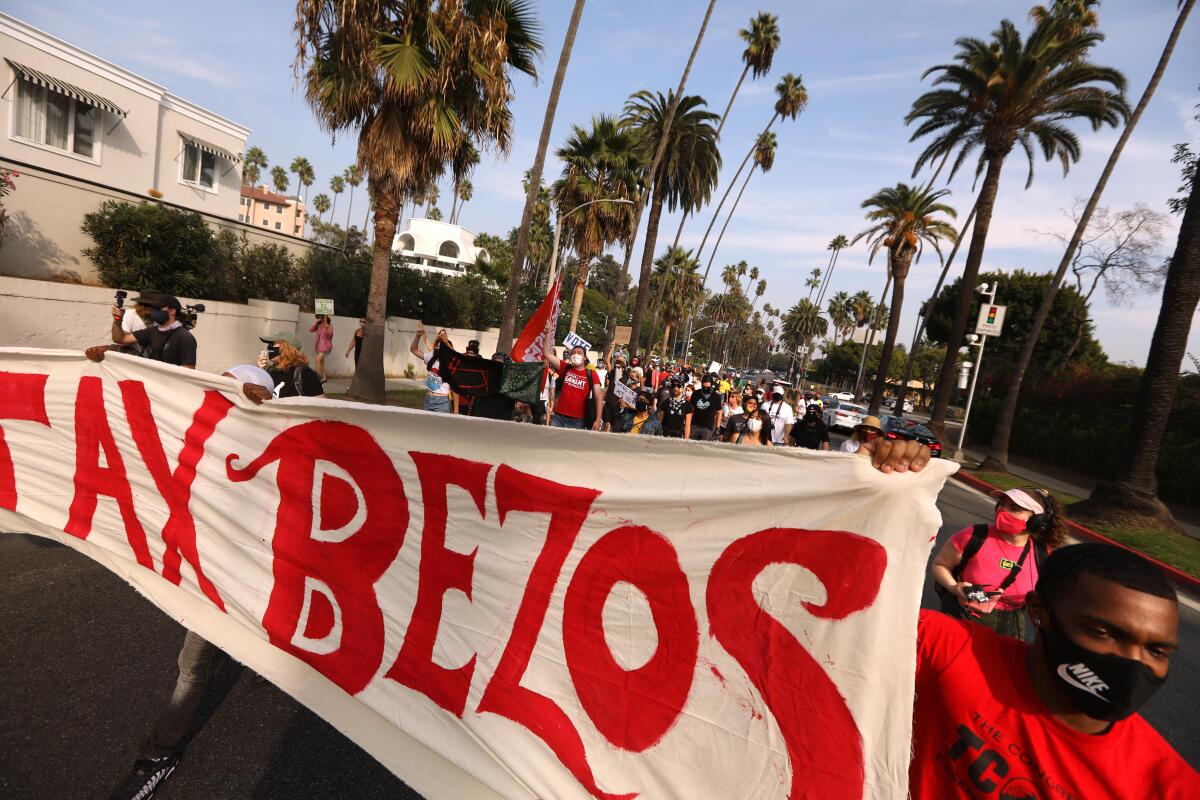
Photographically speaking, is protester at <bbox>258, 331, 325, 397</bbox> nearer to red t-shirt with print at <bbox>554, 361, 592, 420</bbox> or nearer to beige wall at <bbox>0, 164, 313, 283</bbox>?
red t-shirt with print at <bbox>554, 361, 592, 420</bbox>

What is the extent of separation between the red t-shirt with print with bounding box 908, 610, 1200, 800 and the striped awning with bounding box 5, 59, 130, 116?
2343 cm

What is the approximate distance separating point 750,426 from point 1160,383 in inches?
347

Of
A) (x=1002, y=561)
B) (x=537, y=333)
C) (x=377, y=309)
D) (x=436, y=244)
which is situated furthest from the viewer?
(x=436, y=244)

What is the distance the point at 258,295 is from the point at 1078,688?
1740 cm

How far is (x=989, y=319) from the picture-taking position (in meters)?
20.0

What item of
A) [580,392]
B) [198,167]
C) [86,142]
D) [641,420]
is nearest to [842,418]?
[641,420]

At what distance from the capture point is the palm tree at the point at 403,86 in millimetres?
11134

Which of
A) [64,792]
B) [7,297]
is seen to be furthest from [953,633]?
[7,297]

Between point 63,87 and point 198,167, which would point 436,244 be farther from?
point 63,87

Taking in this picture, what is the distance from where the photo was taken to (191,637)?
104 inches

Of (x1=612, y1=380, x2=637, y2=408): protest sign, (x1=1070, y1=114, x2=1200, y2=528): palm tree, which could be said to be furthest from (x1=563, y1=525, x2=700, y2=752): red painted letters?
(x1=1070, y1=114, x2=1200, y2=528): palm tree

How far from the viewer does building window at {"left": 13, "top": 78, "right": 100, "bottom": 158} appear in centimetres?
1694

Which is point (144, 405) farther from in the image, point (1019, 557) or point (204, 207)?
point (204, 207)

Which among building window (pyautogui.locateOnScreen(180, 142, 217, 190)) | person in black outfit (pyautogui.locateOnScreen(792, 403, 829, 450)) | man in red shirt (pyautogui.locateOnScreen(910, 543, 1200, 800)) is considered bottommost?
person in black outfit (pyautogui.locateOnScreen(792, 403, 829, 450))
